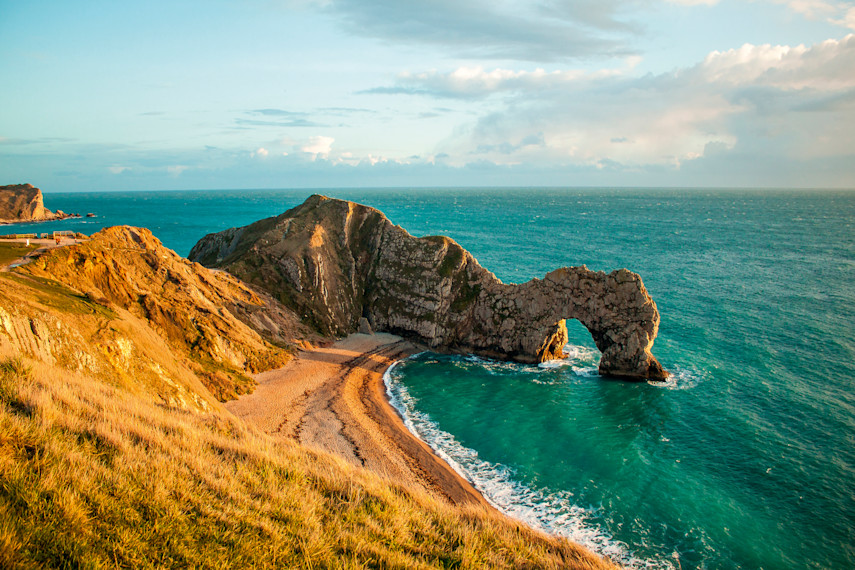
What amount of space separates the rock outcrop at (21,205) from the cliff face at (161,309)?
5835 inches

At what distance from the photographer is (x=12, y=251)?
1292 inches

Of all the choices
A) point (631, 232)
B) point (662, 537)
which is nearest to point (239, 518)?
point (662, 537)

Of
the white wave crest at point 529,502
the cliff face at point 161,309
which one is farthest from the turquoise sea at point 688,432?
the cliff face at point 161,309

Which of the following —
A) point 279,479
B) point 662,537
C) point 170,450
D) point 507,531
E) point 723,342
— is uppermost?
point 170,450

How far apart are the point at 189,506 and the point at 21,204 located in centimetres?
19551

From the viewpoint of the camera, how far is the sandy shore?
2888 centimetres

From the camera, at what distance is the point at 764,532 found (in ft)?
79.9

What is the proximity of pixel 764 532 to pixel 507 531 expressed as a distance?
2006cm

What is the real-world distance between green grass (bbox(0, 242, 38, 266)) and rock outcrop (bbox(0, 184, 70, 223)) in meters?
154

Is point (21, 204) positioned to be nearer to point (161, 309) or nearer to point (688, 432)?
point (161, 309)

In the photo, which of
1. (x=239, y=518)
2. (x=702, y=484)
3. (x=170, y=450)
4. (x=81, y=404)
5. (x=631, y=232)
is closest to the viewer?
(x=239, y=518)

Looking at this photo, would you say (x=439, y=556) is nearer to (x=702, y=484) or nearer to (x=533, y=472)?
(x=533, y=472)

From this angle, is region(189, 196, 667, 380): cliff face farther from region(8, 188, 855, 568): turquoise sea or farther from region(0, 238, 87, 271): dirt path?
region(0, 238, 87, 271): dirt path

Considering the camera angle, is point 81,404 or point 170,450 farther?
point 81,404
